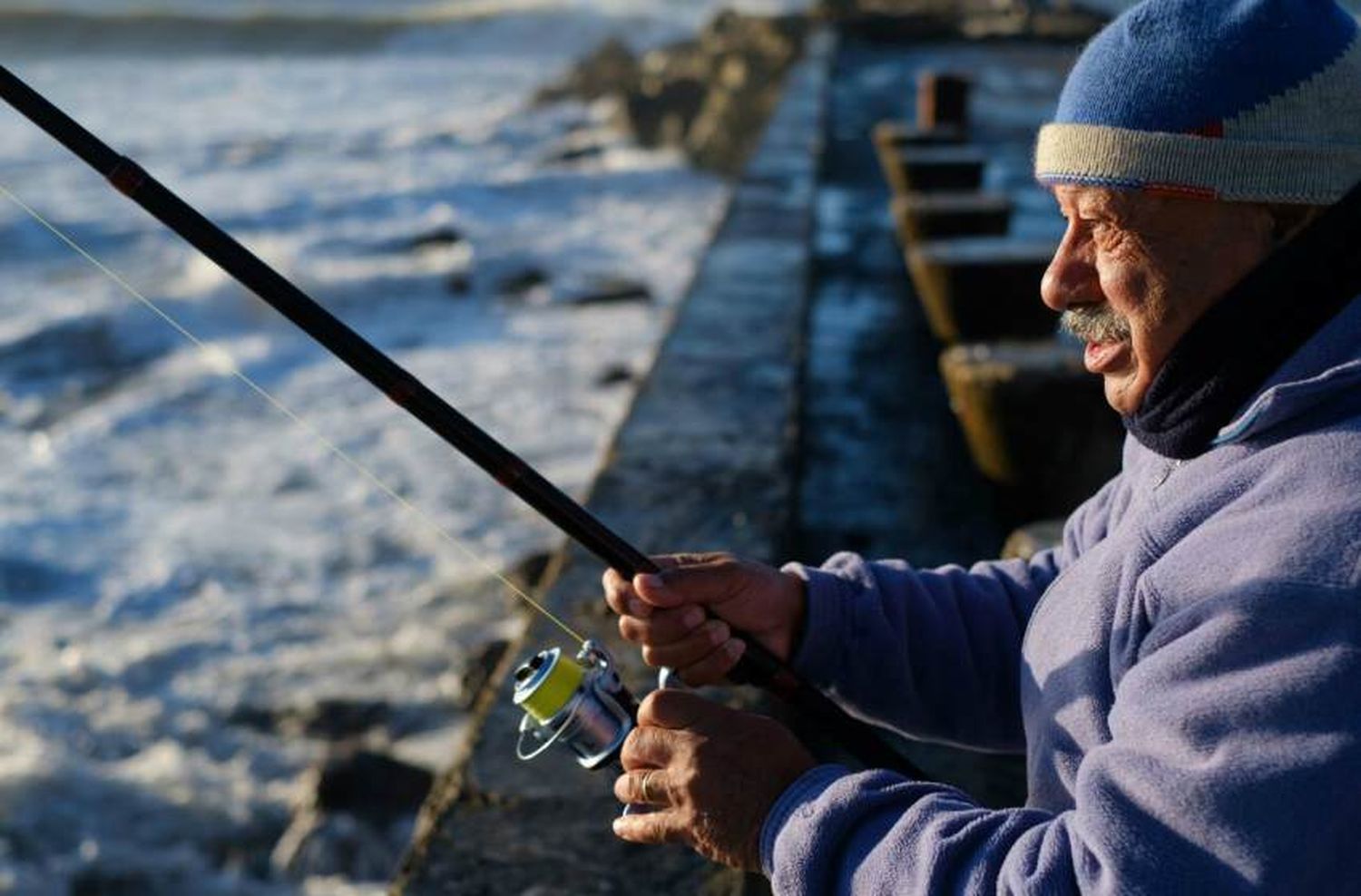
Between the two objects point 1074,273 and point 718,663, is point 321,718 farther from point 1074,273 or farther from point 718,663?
point 1074,273

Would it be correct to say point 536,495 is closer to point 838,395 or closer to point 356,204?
point 838,395

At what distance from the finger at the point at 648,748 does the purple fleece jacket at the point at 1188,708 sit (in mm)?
156

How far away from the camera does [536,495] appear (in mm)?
1911

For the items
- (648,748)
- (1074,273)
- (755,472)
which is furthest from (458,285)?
(1074,273)

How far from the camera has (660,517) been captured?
3.70m

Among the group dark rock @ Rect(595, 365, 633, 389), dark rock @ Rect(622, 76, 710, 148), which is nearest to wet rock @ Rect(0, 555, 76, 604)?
dark rock @ Rect(595, 365, 633, 389)

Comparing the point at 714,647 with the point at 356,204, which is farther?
the point at 356,204

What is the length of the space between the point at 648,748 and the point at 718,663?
1.01ft

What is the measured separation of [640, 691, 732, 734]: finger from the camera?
1.60 metres

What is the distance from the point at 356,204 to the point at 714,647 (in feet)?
55.9

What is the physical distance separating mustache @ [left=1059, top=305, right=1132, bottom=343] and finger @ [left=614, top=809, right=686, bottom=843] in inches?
25.3

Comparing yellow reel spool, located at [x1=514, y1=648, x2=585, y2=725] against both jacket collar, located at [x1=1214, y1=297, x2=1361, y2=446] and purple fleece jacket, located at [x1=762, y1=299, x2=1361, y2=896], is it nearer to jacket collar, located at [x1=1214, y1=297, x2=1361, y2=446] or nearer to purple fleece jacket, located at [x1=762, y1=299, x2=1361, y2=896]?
purple fleece jacket, located at [x1=762, y1=299, x2=1361, y2=896]

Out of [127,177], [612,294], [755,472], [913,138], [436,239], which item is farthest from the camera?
[436,239]

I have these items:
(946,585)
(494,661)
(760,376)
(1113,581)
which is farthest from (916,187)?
(1113,581)
